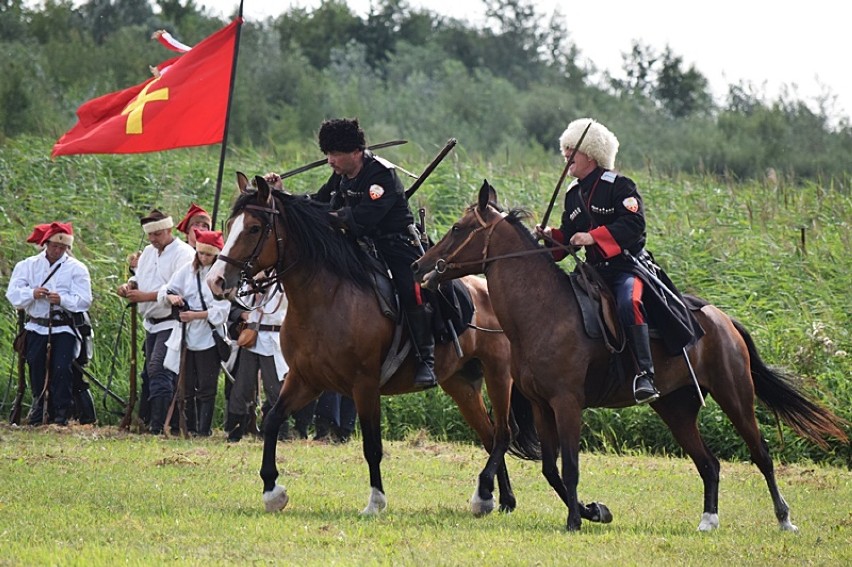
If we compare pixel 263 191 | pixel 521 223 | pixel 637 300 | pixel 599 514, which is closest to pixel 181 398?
pixel 263 191

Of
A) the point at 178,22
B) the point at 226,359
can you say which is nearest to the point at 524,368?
the point at 226,359

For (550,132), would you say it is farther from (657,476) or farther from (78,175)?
(657,476)

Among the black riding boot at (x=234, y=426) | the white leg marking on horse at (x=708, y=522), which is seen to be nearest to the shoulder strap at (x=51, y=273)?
the black riding boot at (x=234, y=426)

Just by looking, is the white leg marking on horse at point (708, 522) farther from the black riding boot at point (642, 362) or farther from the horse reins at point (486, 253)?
the horse reins at point (486, 253)

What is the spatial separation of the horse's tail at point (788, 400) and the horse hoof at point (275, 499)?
12.5 feet

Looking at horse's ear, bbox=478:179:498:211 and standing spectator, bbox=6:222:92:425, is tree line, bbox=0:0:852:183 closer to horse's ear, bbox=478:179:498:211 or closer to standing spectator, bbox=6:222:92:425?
standing spectator, bbox=6:222:92:425

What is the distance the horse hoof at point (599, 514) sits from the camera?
10.2 metres

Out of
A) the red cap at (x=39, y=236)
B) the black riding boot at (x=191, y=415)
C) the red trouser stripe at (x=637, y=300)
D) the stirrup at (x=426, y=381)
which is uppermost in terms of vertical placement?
the red trouser stripe at (x=637, y=300)

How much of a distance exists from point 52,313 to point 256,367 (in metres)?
2.84

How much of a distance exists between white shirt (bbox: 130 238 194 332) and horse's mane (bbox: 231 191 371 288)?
5.95 metres

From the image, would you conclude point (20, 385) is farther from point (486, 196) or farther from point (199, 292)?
point (486, 196)

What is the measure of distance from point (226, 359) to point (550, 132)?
89.8 ft

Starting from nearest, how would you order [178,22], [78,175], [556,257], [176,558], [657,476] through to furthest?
[176,558]
[556,257]
[657,476]
[78,175]
[178,22]

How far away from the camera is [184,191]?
84.7 ft
